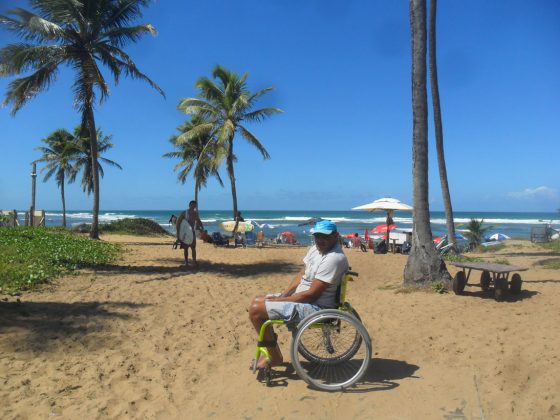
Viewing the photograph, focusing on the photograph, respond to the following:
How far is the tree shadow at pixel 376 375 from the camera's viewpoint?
370 centimetres

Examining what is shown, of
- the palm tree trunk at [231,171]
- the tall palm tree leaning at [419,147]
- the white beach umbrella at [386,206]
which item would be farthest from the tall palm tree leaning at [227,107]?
the tall palm tree leaning at [419,147]

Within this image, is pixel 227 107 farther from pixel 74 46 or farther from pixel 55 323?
pixel 55 323

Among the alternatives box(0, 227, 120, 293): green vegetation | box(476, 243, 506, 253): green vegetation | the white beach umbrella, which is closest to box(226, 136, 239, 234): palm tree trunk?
the white beach umbrella

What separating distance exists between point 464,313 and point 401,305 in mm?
1011

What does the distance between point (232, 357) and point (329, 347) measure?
3.74ft

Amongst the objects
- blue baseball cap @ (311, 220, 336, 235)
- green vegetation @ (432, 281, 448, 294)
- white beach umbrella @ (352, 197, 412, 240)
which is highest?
white beach umbrella @ (352, 197, 412, 240)

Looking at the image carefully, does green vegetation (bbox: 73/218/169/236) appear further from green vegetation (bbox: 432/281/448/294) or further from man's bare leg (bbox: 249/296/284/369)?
man's bare leg (bbox: 249/296/284/369)

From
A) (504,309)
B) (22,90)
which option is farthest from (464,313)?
(22,90)

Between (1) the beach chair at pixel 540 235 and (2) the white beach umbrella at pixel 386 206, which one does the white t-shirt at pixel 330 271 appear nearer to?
(2) the white beach umbrella at pixel 386 206

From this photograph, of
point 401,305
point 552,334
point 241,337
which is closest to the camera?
point 552,334

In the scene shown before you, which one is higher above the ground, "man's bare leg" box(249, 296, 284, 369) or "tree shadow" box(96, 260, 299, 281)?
"man's bare leg" box(249, 296, 284, 369)

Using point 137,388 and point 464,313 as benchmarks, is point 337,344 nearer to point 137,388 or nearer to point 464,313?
point 137,388

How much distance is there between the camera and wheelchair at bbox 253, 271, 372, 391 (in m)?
3.60

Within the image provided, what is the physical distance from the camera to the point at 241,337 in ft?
17.4
